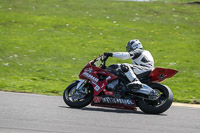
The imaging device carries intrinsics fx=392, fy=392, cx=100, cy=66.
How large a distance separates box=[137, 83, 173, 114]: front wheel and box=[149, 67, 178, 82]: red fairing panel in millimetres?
158

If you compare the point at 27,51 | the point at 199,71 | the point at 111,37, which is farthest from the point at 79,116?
the point at 111,37

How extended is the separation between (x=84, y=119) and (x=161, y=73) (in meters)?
2.07

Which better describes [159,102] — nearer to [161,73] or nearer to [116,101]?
[161,73]

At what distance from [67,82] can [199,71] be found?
5448 mm

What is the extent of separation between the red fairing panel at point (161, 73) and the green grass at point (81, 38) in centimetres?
255

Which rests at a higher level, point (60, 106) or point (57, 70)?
point (60, 106)

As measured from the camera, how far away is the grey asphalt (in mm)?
6371

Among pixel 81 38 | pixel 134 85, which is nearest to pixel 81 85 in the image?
pixel 134 85

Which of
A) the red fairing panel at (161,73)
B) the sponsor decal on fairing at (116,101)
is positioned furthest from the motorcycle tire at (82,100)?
the red fairing panel at (161,73)

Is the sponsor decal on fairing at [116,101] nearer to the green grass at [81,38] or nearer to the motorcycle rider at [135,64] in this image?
the motorcycle rider at [135,64]

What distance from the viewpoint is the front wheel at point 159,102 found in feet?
26.2

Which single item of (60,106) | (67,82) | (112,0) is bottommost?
(112,0)

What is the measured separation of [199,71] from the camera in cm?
1517

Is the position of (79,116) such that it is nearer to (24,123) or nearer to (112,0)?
(24,123)
